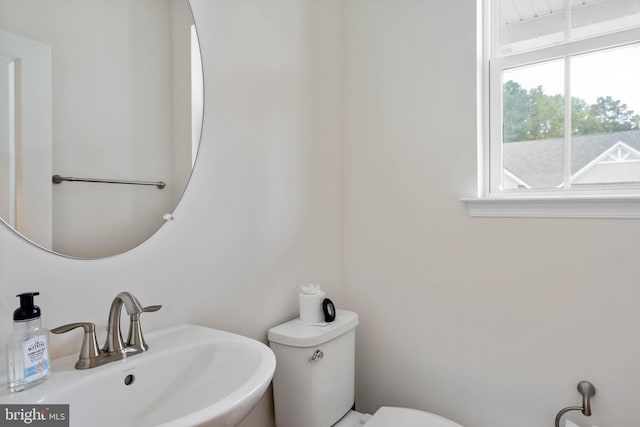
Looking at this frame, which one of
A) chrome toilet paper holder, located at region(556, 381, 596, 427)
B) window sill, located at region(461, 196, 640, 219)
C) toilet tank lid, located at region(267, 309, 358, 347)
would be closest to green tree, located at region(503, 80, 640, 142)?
window sill, located at region(461, 196, 640, 219)

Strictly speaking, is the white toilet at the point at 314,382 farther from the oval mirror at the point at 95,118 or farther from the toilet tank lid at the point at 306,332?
the oval mirror at the point at 95,118

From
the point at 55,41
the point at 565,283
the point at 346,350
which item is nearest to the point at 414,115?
the point at 565,283

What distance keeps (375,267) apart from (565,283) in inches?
28.4

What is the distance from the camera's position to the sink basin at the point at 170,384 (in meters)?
0.68

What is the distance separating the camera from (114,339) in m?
0.86

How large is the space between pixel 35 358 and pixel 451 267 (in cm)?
132

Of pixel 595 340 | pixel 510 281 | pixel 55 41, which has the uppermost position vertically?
pixel 55 41

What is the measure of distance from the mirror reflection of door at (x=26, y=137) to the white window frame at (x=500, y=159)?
51.3 inches

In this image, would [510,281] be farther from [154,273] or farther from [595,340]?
[154,273]

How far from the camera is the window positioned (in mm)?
1259

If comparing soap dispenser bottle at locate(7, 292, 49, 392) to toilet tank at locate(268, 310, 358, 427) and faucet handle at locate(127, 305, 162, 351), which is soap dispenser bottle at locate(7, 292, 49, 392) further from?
toilet tank at locate(268, 310, 358, 427)

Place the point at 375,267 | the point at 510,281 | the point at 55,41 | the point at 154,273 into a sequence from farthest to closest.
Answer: the point at 375,267 < the point at 510,281 < the point at 154,273 < the point at 55,41

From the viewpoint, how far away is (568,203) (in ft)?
4.07

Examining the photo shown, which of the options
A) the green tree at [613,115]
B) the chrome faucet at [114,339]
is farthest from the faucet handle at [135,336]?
the green tree at [613,115]
